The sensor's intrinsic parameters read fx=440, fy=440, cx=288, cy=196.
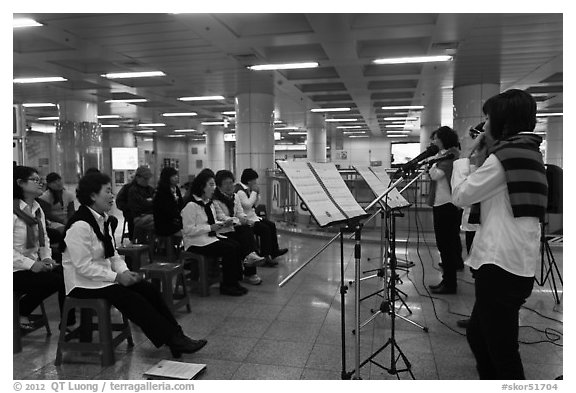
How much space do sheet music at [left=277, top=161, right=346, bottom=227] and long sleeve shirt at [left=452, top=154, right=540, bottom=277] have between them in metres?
0.62

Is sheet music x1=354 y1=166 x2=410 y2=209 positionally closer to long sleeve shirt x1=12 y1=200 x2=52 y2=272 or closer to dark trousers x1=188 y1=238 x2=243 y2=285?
dark trousers x1=188 y1=238 x2=243 y2=285

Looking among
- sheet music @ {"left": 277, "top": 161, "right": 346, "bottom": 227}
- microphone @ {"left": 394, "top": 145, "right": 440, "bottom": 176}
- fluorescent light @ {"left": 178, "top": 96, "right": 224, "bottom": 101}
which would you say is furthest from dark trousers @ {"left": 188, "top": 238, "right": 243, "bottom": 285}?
fluorescent light @ {"left": 178, "top": 96, "right": 224, "bottom": 101}

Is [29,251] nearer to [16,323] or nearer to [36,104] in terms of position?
[16,323]

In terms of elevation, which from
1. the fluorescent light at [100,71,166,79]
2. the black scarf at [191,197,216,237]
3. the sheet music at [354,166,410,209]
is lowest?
the black scarf at [191,197,216,237]

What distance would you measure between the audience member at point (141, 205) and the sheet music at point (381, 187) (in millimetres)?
3008

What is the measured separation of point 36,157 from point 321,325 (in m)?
18.7

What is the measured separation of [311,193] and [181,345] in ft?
4.86

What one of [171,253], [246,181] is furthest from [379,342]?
[246,181]

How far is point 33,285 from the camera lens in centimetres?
320

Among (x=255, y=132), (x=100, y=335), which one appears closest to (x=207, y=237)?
(x=100, y=335)

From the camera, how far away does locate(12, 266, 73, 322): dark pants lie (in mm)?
3178

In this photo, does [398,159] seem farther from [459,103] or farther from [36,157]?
[36,157]

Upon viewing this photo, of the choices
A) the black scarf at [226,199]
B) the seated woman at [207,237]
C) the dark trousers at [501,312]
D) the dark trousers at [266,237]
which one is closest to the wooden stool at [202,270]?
the seated woman at [207,237]

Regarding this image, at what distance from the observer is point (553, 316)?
12.2 ft
